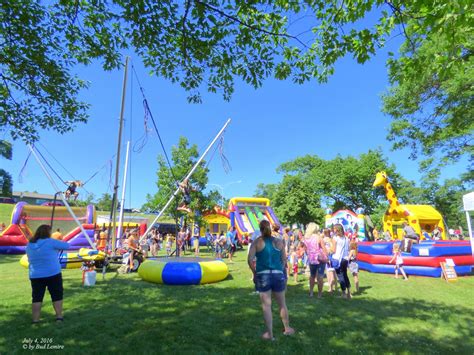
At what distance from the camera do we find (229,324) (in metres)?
5.21

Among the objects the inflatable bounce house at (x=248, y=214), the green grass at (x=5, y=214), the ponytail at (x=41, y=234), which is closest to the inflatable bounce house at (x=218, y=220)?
the inflatable bounce house at (x=248, y=214)

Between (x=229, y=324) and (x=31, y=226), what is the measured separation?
1856 cm

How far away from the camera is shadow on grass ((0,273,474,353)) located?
4352 millimetres

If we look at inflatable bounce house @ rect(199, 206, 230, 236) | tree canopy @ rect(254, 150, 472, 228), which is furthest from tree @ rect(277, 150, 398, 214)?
inflatable bounce house @ rect(199, 206, 230, 236)

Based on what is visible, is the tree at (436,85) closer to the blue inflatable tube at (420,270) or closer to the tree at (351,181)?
the blue inflatable tube at (420,270)

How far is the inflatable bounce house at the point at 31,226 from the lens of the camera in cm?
1650

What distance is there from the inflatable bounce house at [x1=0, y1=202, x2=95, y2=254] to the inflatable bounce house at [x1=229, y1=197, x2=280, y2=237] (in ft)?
37.4

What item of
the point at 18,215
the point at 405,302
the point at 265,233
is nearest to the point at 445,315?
the point at 405,302

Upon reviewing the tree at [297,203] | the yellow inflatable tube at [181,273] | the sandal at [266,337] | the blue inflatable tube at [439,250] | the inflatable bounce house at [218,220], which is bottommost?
the sandal at [266,337]

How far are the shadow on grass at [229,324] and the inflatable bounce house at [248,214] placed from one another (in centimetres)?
1867

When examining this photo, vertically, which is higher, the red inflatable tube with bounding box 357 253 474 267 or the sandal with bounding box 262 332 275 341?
the red inflatable tube with bounding box 357 253 474 267

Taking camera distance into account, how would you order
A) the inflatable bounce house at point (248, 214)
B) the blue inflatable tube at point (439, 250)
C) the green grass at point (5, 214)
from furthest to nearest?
the green grass at point (5, 214), the inflatable bounce house at point (248, 214), the blue inflatable tube at point (439, 250)

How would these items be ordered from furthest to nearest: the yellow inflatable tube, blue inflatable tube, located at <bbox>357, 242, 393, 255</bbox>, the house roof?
the house roof → blue inflatable tube, located at <bbox>357, 242, 393, 255</bbox> → the yellow inflatable tube

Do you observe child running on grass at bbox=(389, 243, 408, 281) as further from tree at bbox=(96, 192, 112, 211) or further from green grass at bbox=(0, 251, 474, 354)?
tree at bbox=(96, 192, 112, 211)
